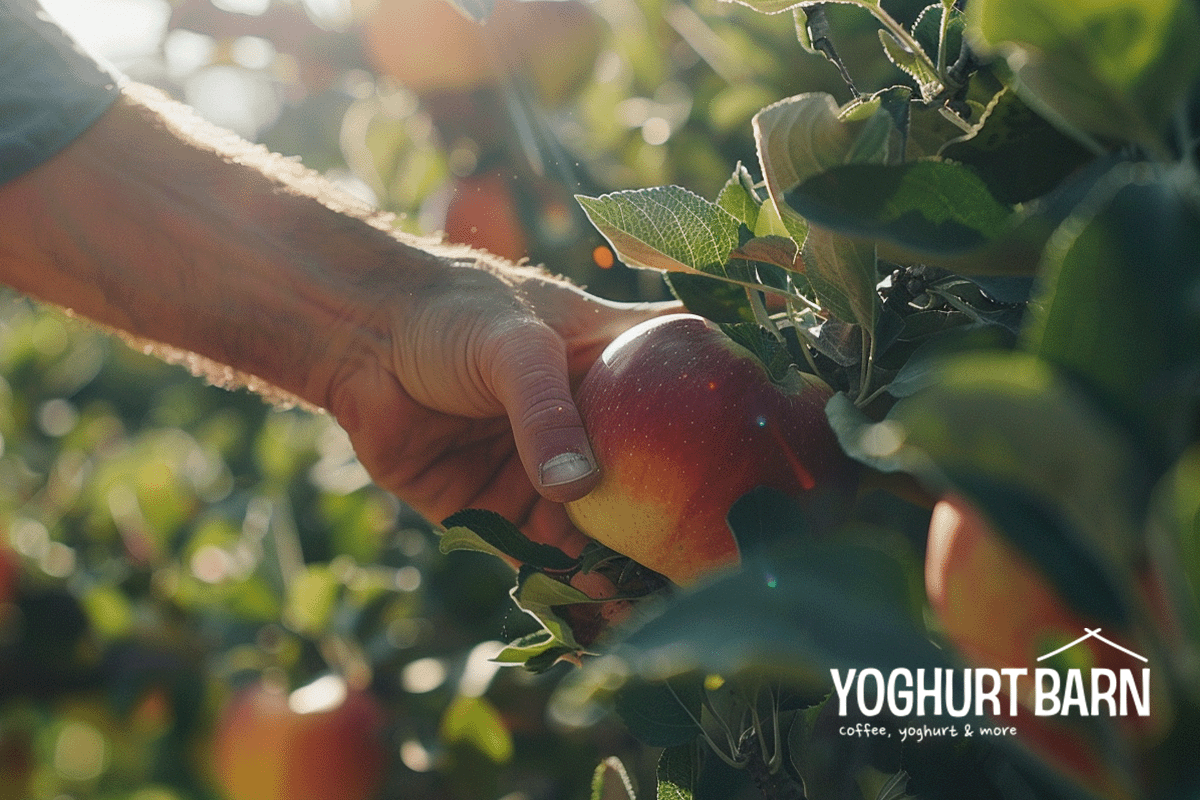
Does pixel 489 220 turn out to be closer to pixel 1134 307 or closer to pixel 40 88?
pixel 40 88

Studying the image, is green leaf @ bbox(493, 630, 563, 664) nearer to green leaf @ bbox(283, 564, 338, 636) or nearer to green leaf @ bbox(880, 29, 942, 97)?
green leaf @ bbox(880, 29, 942, 97)

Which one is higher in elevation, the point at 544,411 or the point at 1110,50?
the point at 1110,50

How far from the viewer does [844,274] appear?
1.60 ft

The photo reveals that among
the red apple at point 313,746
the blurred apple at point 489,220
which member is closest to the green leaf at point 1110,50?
the red apple at point 313,746

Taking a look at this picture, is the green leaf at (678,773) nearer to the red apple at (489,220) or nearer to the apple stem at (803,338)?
the apple stem at (803,338)

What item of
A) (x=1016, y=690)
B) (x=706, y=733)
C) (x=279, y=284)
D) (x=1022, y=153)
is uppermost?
(x=1022, y=153)

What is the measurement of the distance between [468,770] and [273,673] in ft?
1.52

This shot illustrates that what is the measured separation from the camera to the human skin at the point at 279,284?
3.27 feet

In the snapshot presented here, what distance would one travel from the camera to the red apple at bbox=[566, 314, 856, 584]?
60 cm

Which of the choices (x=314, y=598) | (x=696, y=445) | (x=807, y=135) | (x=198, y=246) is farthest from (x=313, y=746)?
(x=807, y=135)

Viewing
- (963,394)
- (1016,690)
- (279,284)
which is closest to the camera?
(963,394)

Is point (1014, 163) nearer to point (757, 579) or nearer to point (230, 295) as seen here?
point (757, 579)

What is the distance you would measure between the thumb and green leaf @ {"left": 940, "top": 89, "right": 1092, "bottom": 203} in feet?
1.12

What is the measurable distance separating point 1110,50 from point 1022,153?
0.13 metres
